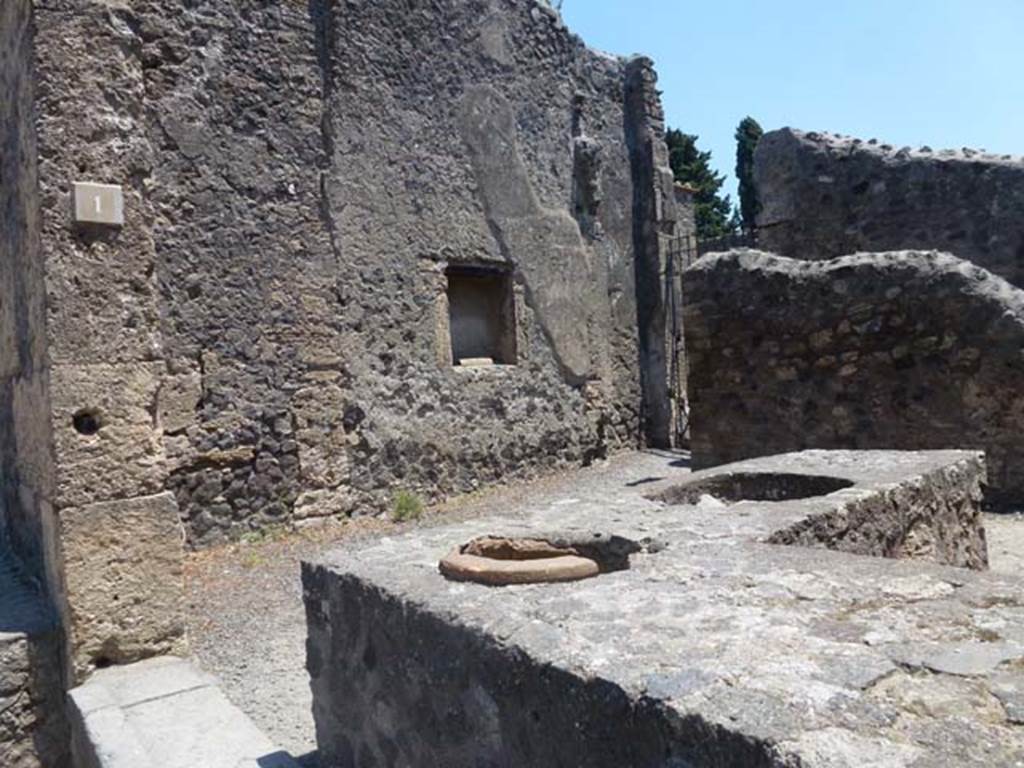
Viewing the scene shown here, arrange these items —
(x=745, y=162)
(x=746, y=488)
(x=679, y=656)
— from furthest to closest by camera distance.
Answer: (x=745, y=162) < (x=746, y=488) < (x=679, y=656)

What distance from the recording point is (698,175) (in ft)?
90.9

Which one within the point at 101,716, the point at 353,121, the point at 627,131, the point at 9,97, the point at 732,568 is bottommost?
the point at 101,716

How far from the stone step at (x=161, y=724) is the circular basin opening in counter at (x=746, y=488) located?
6.09 feet

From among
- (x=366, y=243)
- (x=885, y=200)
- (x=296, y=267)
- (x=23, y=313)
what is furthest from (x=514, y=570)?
(x=885, y=200)

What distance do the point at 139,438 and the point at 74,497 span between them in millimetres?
312

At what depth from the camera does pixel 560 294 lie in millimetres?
9000

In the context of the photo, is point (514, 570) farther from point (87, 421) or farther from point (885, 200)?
point (885, 200)

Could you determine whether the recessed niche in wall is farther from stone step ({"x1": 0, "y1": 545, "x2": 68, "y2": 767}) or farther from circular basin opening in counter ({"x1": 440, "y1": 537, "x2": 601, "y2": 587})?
circular basin opening in counter ({"x1": 440, "y1": 537, "x2": 601, "y2": 587})

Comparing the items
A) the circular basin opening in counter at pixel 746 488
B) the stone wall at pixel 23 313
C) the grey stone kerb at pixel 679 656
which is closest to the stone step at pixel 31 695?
the stone wall at pixel 23 313

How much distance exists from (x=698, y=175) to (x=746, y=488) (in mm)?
25662

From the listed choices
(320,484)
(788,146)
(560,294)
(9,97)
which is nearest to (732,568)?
(9,97)

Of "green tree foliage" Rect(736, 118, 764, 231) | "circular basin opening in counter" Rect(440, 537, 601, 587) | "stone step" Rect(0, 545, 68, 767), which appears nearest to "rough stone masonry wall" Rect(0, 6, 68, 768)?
"stone step" Rect(0, 545, 68, 767)

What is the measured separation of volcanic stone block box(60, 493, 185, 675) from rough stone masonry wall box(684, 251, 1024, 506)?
4833 mm

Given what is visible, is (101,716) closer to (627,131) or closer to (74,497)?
(74,497)
